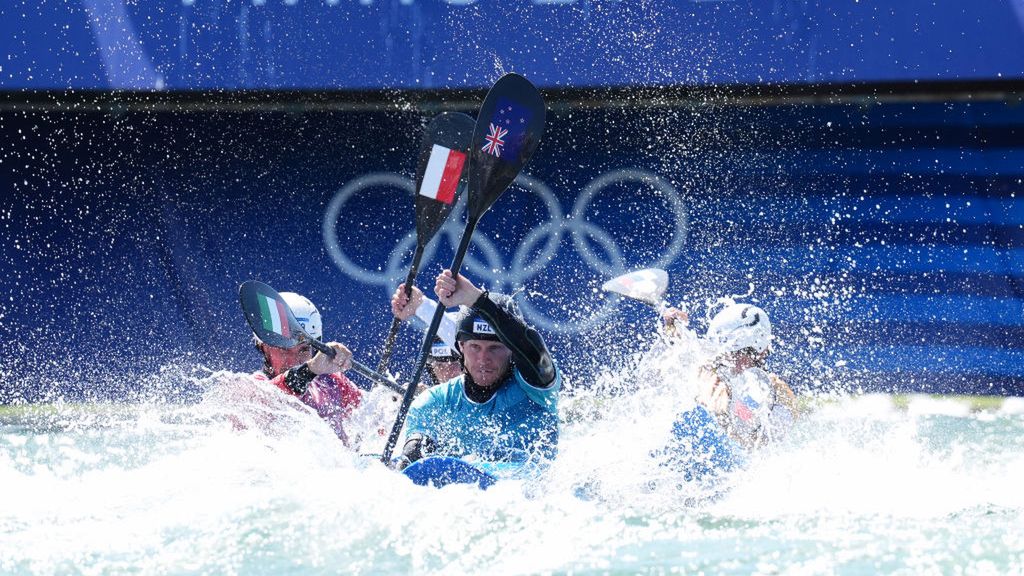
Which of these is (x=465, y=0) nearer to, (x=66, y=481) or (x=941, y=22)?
(x=941, y=22)

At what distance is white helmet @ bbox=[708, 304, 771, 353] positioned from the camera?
18.8 feet

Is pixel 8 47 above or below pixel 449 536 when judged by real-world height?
above

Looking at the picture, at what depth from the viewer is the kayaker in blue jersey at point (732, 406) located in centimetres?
508

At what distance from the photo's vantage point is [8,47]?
870 centimetres

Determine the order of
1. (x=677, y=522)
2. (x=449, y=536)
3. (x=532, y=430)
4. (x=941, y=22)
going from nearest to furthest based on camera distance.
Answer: (x=449, y=536), (x=677, y=522), (x=532, y=430), (x=941, y=22)

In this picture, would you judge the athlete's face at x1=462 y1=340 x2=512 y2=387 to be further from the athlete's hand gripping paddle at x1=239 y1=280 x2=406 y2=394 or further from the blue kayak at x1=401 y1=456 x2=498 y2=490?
the athlete's hand gripping paddle at x1=239 y1=280 x2=406 y2=394

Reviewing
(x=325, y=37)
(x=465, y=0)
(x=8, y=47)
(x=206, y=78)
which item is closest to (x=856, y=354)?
(x=465, y=0)

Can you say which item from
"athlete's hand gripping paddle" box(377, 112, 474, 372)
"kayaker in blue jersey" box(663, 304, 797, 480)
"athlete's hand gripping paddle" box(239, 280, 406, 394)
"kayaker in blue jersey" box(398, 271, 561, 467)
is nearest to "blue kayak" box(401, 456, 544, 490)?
"kayaker in blue jersey" box(398, 271, 561, 467)

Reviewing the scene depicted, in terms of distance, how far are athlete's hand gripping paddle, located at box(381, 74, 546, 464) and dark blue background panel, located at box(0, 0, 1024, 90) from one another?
291 centimetres

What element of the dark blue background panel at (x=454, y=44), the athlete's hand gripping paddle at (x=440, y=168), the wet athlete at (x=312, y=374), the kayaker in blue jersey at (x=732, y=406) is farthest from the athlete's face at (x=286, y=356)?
the dark blue background panel at (x=454, y=44)

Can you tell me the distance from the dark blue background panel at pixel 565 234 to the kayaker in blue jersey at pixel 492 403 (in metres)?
3.97

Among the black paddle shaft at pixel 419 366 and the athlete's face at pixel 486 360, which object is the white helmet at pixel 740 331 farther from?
the black paddle shaft at pixel 419 366

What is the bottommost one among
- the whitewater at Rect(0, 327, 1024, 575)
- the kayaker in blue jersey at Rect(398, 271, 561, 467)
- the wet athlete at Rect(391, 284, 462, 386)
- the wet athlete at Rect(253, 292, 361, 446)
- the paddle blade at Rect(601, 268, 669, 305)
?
the whitewater at Rect(0, 327, 1024, 575)

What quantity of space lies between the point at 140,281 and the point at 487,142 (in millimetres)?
4523
